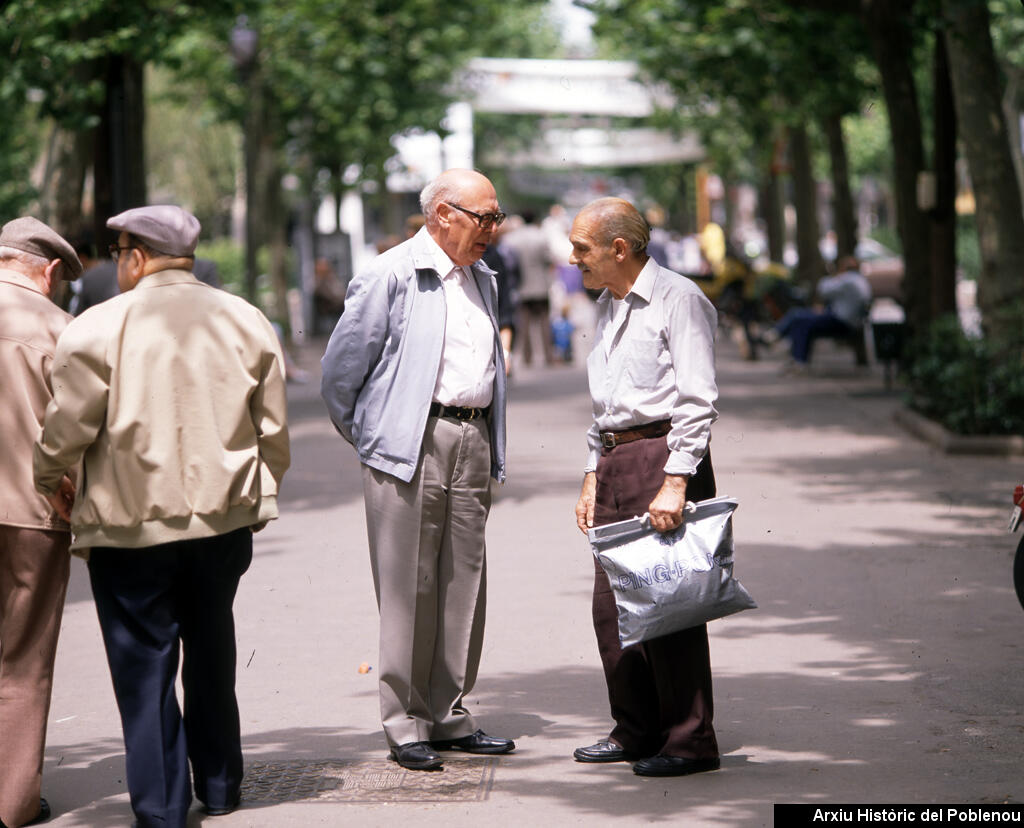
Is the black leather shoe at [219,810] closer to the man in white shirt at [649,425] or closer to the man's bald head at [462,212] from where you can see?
the man in white shirt at [649,425]

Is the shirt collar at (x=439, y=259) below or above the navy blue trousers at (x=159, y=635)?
above

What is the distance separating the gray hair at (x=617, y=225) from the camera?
18.5 feet

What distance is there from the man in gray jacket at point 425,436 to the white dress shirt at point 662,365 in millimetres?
488

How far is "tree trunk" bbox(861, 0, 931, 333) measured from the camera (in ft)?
61.8

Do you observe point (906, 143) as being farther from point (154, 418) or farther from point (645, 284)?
point (154, 418)

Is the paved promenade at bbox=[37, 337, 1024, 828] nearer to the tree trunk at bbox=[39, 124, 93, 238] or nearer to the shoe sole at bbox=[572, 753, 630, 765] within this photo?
the shoe sole at bbox=[572, 753, 630, 765]

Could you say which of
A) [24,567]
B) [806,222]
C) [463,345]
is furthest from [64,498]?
[806,222]

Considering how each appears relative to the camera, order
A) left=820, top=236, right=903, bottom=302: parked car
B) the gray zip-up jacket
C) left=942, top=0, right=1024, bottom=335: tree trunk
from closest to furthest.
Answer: the gray zip-up jacket, left=942, top=0, right=1024, bottom=335: tree trunk, left=820, top=236, right=903, bottom=302: parked car

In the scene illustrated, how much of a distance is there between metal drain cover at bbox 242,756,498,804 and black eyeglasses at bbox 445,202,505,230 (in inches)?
71.6

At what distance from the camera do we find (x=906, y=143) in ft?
63.8

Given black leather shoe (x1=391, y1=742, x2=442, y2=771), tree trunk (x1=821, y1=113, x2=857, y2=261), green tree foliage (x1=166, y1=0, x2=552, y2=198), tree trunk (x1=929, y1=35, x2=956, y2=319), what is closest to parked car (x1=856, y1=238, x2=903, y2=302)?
tree trunk (x1=821, y1=113, x2=857, y2=261)

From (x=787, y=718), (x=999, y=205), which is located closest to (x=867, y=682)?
(x=787, y=718)

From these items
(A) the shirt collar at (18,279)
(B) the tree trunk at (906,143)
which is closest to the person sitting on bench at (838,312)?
(B) the tree trunk at (906,143)

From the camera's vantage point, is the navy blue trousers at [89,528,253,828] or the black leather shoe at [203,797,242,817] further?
the black leather shoe at [203,797,242,817]
